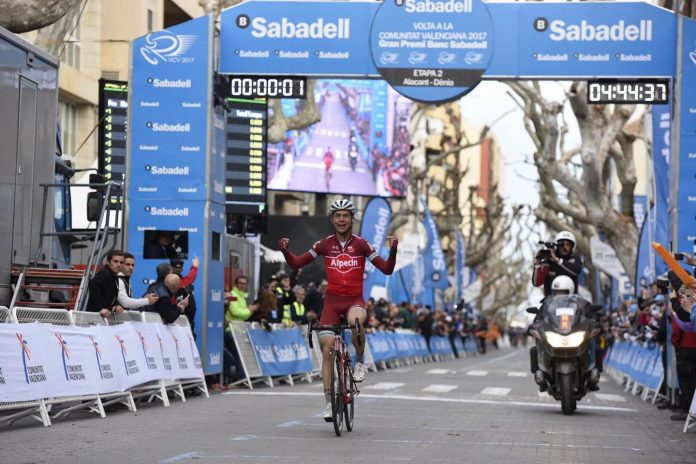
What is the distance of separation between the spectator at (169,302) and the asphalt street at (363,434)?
3.71ft

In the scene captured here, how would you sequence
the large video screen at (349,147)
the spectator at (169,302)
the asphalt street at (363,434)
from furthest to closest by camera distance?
the large video screen at (349,147), the spectator at (169,302), the asphalt street at (363,434)

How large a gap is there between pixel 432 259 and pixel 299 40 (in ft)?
105

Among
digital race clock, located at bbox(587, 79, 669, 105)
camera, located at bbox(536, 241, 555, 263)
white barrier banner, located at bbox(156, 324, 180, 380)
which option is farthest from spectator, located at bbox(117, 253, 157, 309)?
digital race clock, located at bbox(587, 79, 669, 105)

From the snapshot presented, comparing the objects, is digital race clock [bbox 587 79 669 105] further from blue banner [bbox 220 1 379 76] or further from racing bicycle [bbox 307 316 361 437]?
racing bicycle [bbox 307 316 361 437]

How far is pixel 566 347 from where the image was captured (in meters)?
17.6

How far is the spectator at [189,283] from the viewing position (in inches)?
817

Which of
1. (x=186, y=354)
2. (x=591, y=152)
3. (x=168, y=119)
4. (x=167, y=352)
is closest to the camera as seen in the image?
(x=167, y=352)

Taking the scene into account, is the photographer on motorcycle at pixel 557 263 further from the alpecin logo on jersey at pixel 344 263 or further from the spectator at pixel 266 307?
the spectator at pixel 266 307

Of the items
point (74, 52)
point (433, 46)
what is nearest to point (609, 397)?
point (433, 46)

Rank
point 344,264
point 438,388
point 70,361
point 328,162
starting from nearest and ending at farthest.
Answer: point 344,264
point 70,361
point 438,388
point 328,162

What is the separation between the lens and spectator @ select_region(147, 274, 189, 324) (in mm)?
18500

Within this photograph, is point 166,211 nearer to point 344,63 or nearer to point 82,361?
point 344,63

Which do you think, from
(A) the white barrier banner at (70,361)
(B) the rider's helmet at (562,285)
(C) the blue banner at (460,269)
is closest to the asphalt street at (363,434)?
(A) the white barrier banner at (70,361)

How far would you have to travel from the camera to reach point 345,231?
13531 mm
